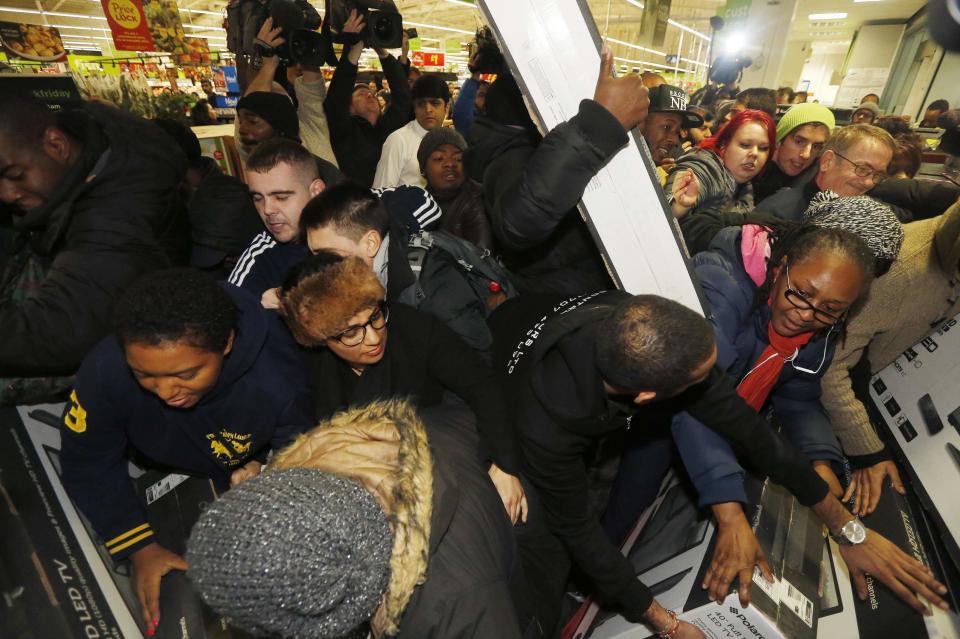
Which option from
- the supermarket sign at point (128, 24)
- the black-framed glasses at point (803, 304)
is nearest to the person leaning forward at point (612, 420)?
the black-framed glasses at point (803, 304)

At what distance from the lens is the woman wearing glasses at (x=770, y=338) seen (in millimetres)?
1368

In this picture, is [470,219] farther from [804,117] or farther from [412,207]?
[804,117]

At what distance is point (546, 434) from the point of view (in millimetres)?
1329

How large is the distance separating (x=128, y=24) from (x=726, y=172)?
6.24 meters

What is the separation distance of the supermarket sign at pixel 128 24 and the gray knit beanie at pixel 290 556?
6.28m

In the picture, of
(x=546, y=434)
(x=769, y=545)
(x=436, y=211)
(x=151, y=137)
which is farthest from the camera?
(x=436, y=211)

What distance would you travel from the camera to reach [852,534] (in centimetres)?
143

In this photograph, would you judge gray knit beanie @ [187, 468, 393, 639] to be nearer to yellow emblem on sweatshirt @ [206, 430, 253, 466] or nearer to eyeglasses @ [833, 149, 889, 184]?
yellow emblem on sweatshirt @ [206, 430, 253, 466]


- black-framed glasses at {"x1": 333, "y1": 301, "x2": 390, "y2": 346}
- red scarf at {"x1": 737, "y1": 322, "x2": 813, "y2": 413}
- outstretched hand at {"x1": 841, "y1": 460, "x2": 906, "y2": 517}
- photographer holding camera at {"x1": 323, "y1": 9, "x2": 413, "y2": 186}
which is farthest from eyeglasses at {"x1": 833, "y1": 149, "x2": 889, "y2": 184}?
photographer holding camera at {"x1": 323, "y1": 9, "x2": 413, "y2": 186}

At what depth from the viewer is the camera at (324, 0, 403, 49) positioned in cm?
298

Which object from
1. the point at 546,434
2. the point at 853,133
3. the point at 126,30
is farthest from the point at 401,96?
the point at 126,30

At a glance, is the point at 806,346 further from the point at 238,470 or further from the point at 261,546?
the point at 238,470

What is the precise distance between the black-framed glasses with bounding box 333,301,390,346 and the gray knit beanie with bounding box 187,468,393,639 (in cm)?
58

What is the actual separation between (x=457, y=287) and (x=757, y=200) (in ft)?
8.29
